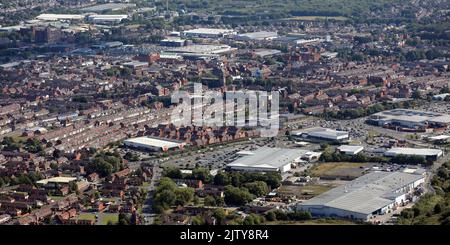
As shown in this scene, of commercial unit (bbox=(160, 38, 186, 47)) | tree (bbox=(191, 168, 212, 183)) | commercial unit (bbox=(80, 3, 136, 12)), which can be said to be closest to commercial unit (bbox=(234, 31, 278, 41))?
commercial unit (bbox=(160, 38, 186, 47))

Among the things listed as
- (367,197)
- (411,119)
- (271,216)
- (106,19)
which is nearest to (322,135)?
(411,119)

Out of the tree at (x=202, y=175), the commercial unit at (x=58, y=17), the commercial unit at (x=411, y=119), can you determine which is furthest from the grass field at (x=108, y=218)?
the commercial unit at (x=58, y=17)

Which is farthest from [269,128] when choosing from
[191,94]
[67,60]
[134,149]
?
[67,60]

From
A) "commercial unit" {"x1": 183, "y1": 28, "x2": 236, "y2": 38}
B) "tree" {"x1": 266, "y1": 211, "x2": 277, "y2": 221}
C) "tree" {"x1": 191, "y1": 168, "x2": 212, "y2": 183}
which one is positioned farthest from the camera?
"commercial unit" {"x1": 183, "y1": 28, "x2": 236, "y2": 38}

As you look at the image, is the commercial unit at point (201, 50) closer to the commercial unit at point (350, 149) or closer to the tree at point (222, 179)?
the commercial unit at point (350, 149)

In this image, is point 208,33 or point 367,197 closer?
point 367,197

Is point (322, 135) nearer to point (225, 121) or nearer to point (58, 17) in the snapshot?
point (225, 121)

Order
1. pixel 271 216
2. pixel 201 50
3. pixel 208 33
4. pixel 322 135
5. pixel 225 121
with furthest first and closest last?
pixel 208 33 → pixel 201 50 → pixel 225 121 → pixel 322 135 → pixel 271 216

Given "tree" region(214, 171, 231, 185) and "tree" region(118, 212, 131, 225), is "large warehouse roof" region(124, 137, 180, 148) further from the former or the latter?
"tree" region(118, 212, 131, 225)
